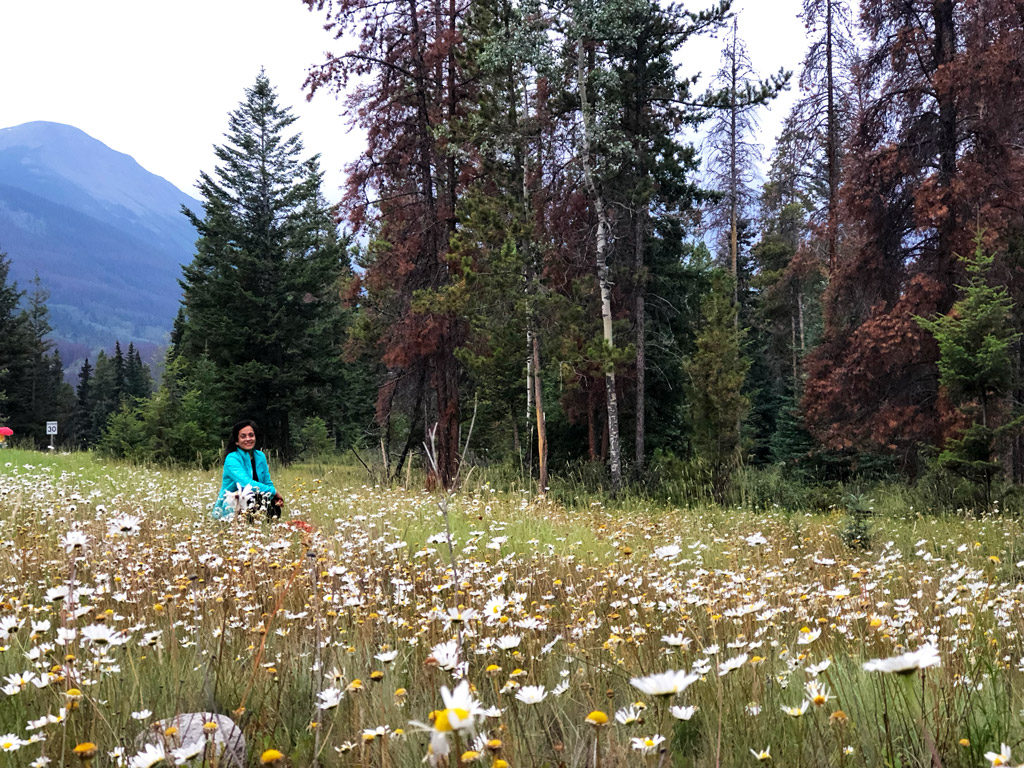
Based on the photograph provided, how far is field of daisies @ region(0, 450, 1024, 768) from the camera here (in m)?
1.73

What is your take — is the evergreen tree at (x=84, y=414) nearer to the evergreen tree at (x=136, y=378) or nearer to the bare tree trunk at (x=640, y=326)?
the evergreen tree at (x=136, y=378)

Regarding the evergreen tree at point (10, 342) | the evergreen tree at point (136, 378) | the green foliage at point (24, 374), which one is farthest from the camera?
the evergreen tree at point (136, 378)

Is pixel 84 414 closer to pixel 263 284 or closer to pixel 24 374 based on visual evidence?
pixel 24 374

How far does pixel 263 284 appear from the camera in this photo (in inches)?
1095

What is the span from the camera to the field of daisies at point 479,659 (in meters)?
1.73

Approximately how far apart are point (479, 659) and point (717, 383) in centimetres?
1480

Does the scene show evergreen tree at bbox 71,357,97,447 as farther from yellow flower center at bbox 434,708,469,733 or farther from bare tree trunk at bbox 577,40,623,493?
yellow flower center at bbox 434,708,469,733

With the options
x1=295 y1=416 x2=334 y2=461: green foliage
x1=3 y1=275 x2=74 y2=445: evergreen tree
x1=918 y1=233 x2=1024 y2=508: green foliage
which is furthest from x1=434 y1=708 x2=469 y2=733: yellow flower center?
x1=3 y1=275 x2=74 y2=445: evergreen tree

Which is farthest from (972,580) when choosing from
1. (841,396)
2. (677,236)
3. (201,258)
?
(201,258)

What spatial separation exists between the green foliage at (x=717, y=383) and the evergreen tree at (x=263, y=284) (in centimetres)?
1654

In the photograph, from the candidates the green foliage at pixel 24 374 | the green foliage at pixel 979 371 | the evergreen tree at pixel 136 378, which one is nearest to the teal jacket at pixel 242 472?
the green foliage at pixel 979 371

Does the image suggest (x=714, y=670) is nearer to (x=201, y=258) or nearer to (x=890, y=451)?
(x=890, y=451)

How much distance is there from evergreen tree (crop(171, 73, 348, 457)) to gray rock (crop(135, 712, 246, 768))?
25793 millimetres

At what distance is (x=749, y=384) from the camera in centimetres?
3328
